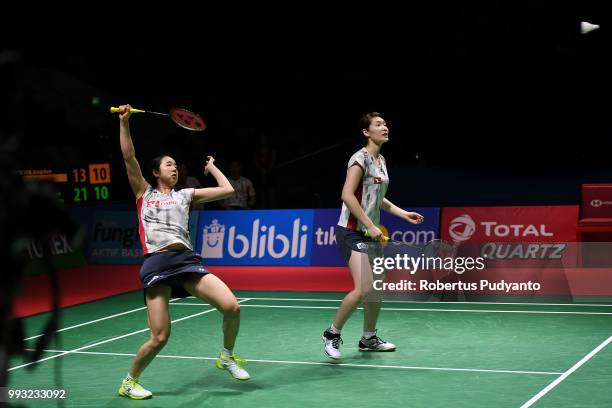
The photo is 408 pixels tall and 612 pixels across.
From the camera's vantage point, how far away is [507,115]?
20.7 m

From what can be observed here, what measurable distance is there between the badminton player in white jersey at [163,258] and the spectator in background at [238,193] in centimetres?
829

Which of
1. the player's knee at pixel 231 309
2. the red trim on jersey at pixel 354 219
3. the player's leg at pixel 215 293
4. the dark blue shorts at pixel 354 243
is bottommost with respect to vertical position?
the player's knee at pixel 231 309

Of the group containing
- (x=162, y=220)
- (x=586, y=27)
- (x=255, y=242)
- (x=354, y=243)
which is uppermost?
(x=586, y=27)

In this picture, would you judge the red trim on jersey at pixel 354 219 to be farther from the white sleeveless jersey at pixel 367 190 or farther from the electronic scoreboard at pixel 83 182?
the electronic scoreboard at pixel 83 182

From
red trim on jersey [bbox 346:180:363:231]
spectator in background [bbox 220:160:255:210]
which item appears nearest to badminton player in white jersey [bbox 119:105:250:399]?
red trim on jersey [bbox 346:180:363:231]

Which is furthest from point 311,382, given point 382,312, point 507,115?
point 507,115

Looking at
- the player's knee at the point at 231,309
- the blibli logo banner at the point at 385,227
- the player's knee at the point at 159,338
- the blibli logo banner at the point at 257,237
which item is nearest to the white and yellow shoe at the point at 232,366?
the player's knee at the point at 231,309

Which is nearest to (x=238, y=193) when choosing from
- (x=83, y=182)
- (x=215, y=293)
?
(x=83, y=182)

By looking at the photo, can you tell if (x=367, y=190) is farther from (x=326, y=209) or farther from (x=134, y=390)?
(x=326, y=209)

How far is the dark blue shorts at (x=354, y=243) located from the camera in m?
6.95

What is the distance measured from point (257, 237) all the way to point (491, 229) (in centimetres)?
374
